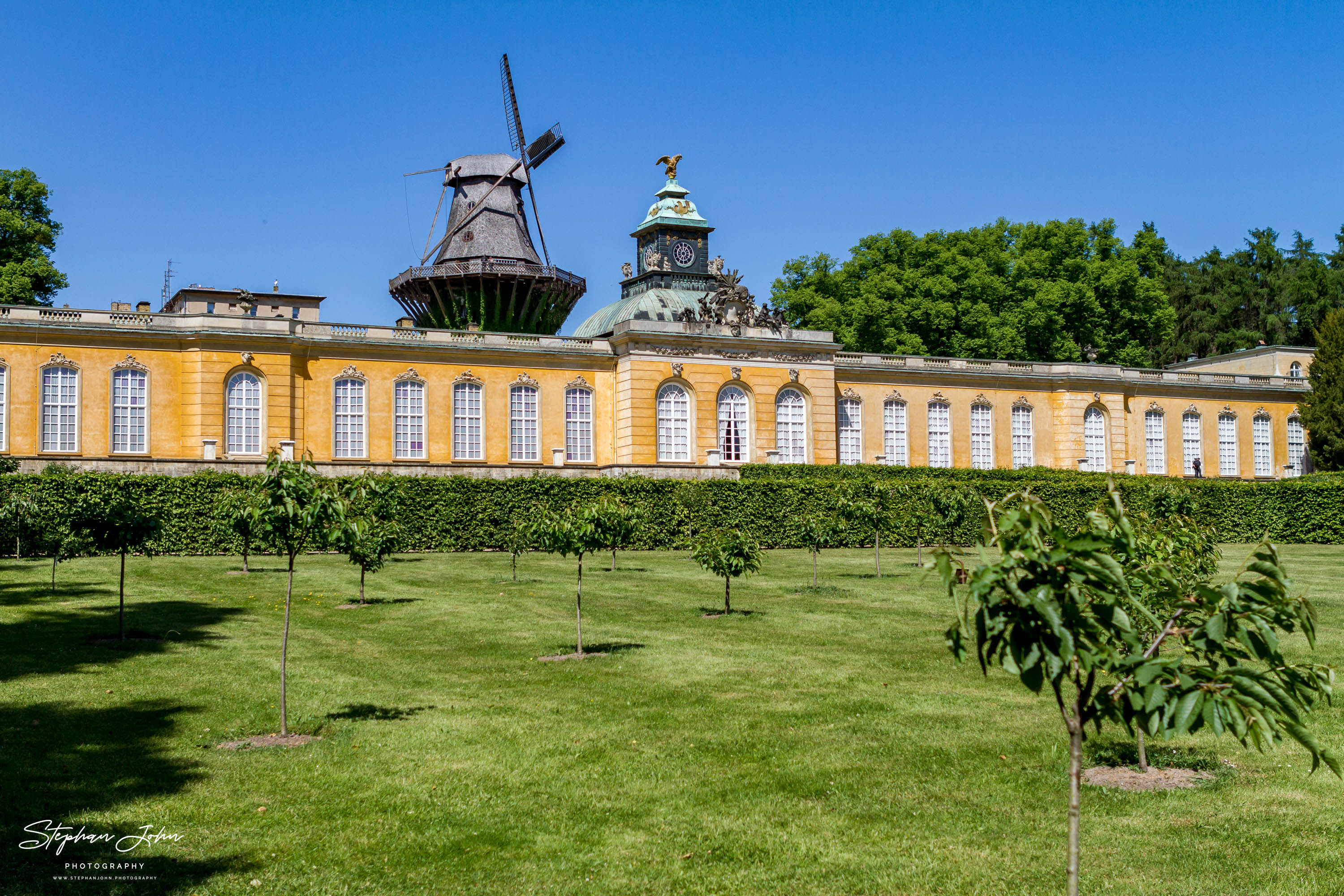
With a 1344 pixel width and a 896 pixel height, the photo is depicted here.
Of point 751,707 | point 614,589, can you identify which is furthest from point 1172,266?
point 751,707

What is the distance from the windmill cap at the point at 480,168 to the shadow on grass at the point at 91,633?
130 feet

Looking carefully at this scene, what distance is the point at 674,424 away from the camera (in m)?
48.3

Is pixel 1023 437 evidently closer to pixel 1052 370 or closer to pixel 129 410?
pixel 1052 370

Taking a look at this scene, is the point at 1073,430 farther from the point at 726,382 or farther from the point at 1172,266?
the point at 1172,266

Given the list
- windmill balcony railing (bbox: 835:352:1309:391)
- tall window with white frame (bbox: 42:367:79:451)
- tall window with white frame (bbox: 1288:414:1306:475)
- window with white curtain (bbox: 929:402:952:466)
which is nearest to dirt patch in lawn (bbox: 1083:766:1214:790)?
tall window with white frame (bbox: 42:367:79:451)

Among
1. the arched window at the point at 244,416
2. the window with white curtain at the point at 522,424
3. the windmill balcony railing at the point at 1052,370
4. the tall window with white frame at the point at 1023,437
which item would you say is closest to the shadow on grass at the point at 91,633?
the arched window at the point at 244,416

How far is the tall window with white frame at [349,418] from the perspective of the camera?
148 ft

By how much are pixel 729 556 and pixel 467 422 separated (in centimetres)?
2571

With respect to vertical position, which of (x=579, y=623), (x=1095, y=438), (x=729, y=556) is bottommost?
(x=579, y=623)

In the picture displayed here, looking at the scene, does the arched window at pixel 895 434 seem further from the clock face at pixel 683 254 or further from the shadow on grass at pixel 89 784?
the shadow on grass at pixel 89 784

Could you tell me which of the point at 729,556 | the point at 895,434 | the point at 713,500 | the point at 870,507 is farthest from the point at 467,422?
the point at 729,556

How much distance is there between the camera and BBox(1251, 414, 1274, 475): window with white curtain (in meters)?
61.4

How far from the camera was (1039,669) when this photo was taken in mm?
6328

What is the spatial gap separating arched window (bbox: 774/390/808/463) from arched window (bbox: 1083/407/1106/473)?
1563 cm
